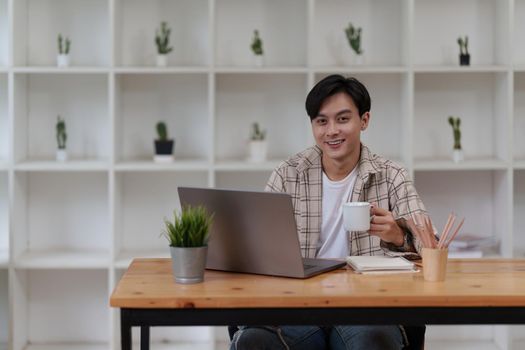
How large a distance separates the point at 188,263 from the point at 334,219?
2.59 feet

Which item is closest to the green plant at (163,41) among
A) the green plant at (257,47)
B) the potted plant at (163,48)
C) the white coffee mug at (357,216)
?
the potted plant at (163,48)

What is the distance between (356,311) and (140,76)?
102 inches

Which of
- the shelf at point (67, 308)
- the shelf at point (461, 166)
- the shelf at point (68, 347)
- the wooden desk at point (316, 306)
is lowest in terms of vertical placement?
the shelf at point (68, 347)

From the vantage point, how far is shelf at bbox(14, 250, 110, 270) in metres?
4.12

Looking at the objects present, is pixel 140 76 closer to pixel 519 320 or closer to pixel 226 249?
pixel 226 249

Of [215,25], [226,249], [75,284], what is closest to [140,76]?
[215,25]

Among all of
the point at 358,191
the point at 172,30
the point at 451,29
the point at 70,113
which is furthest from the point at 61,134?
the point at 451,29

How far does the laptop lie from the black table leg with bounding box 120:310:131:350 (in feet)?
1.31

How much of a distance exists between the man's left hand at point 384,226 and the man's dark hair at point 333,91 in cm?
44

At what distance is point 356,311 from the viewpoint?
2.11 meters

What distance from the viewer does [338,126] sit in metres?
2.84

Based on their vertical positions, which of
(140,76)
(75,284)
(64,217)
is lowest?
(75,284)

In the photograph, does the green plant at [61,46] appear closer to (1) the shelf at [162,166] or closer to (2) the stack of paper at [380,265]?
(1) the shelf at [162,166]

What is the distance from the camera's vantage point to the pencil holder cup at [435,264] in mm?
2264
